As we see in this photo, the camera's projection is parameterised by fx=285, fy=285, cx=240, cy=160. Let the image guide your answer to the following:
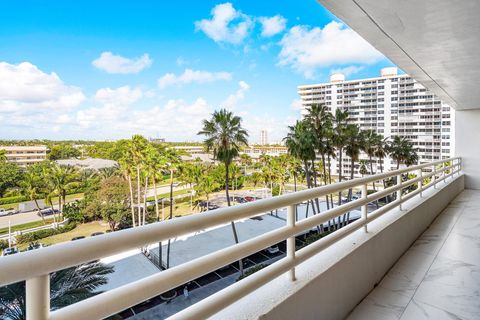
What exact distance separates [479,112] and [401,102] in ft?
121

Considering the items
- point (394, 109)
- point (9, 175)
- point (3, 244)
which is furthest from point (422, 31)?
point (394, 109)

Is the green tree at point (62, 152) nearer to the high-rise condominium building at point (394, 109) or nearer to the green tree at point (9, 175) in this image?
the green tree at point (9, 175)

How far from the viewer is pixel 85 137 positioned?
31.4m

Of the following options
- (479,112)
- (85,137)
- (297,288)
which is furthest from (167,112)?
(297,288)

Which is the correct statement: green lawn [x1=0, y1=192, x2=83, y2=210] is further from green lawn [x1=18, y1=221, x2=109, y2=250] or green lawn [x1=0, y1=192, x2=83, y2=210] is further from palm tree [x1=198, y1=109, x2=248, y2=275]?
palm tree [x1=198, y1=109, x2=248, y2=275]

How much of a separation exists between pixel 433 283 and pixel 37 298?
2.57 meters

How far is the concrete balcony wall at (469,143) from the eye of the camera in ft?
21.9

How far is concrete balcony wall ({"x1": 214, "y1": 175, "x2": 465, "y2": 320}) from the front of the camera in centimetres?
124

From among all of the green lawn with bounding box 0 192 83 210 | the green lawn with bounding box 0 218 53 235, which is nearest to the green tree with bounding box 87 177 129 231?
the green lawn with bounding box 0 192 83 210

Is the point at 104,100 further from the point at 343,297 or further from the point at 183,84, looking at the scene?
the point at 343,297

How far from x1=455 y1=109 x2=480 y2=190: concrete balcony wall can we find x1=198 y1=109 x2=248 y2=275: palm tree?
12.5 metres

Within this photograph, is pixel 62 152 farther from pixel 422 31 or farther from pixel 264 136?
pixel 422 31

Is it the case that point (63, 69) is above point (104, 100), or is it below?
above

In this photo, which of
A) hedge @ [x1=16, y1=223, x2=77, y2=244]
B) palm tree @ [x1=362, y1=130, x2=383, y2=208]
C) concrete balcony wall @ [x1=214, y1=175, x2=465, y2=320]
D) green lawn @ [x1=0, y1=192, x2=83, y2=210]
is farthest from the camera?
palm tree @ [x1=362, y1=130, x2=383, y2=208]
